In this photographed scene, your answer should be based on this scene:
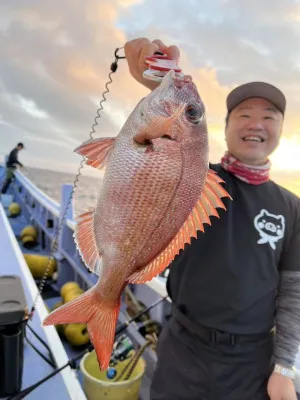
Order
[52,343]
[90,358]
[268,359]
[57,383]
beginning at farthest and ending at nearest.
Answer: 1. [90,358]
2. [52,343]
3. [57,383]
4. [268,359]

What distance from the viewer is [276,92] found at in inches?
76.5

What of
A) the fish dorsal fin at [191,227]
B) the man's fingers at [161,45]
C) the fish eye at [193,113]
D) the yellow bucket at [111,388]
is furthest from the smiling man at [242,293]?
the yellow bucket at [111,388]

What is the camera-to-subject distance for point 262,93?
193 centimetres

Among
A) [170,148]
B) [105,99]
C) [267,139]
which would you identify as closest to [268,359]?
[267,139]

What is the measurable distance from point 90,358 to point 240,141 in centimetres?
234

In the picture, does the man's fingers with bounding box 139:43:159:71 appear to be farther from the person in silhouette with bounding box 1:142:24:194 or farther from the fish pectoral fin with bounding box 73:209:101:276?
the person in silhouette with bounding box 1:142:24:194

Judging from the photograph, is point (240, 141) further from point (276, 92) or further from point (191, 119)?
point (191, 119)

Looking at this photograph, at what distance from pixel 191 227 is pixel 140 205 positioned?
0.20m

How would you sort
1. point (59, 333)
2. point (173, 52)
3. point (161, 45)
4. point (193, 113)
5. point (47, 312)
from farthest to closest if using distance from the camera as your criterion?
point (59, 333), point (47, 312), point (161, 45), point (173, 52), point (193, 113)

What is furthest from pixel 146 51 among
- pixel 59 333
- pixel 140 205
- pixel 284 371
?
pixel 59 333

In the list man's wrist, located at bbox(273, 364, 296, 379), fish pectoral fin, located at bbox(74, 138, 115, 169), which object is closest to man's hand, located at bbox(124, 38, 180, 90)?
fish pectoral fin, located at bbox(74, 138, 115, 169)

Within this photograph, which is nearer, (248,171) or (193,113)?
(193,113)

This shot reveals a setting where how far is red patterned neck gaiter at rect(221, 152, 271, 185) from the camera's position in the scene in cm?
204

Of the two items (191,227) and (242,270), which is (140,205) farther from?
(242,270)
